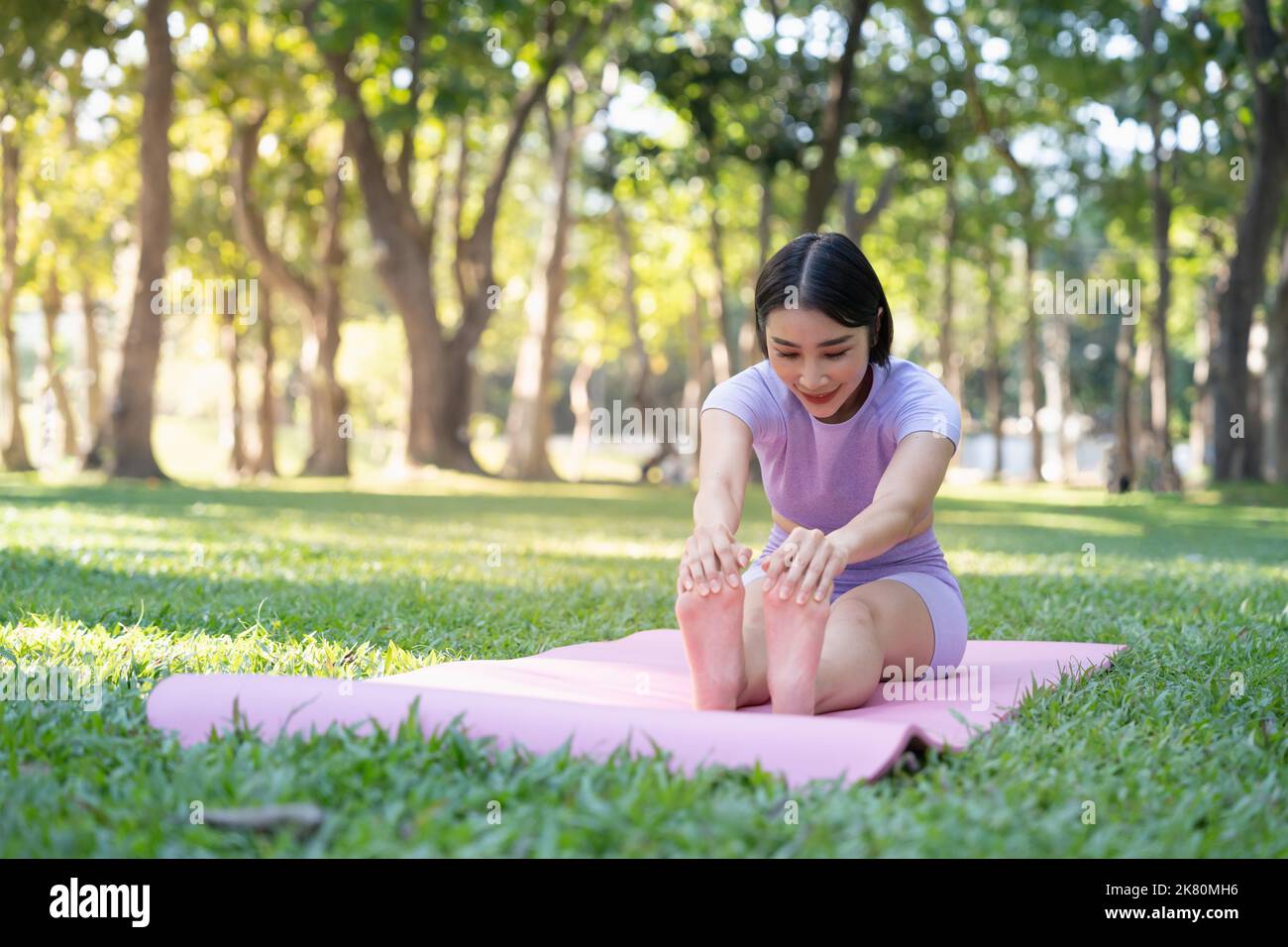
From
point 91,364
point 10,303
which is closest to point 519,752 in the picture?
point 10,303

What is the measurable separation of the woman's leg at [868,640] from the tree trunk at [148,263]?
1541cm

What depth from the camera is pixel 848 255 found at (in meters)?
3.45

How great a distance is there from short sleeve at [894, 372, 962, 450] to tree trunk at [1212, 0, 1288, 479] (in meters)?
11.5

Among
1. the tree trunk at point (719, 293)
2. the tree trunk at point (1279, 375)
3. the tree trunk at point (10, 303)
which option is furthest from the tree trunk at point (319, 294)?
the tree trunk at point (1279, 375)

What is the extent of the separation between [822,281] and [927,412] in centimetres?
48

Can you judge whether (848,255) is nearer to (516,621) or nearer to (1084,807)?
(1084,807)

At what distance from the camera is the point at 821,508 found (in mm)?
3996

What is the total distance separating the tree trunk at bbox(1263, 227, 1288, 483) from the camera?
65.3 ft

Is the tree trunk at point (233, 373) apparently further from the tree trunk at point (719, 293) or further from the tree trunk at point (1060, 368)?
the tree trunk at point (1060, 368)

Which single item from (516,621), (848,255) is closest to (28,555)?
(516,621)

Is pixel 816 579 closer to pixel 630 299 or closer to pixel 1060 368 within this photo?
pixel 630 299

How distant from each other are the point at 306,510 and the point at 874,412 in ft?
31.2

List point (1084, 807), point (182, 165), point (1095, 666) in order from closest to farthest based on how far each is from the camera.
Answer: point (1084, 807)
point (1095, 666)
point (182, 165)

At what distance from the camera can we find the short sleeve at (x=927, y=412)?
3549 millimetres
